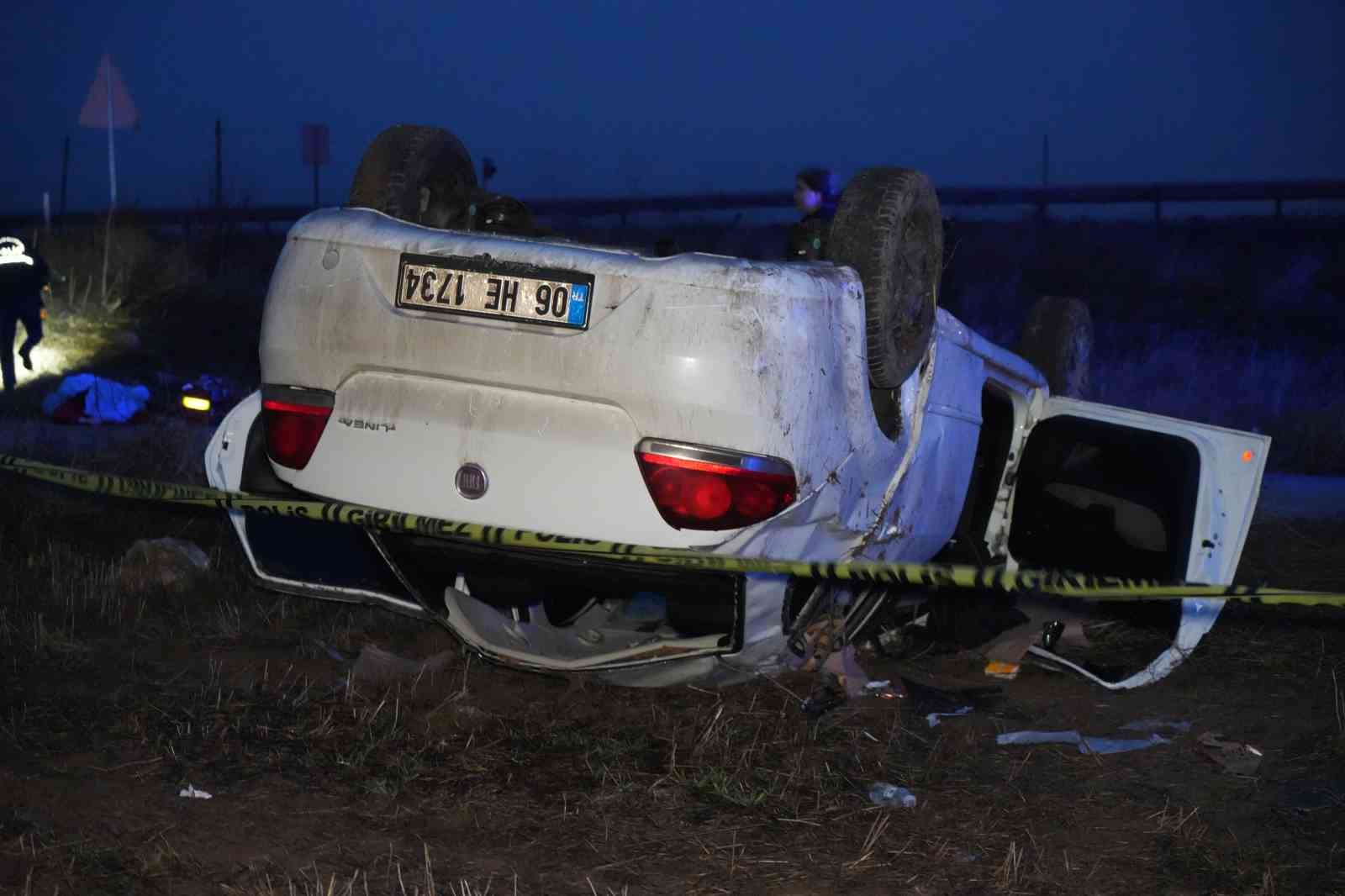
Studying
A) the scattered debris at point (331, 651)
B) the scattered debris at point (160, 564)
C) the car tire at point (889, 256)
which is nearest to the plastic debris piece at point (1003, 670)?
the car tire at point (889, 256)

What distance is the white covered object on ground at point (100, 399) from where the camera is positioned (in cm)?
1118

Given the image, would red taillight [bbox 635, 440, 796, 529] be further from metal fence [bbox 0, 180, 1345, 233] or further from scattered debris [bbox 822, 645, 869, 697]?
metal fence [bbox 0, 180, 1345, 233]

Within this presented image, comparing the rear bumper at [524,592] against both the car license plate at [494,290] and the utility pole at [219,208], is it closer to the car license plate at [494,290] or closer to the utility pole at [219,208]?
the car license plate at [494,290]

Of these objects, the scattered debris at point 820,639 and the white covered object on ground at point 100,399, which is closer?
the scattered debris at point 820,639

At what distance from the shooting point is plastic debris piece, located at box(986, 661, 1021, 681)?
220 inches

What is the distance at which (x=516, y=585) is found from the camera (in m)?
4.79

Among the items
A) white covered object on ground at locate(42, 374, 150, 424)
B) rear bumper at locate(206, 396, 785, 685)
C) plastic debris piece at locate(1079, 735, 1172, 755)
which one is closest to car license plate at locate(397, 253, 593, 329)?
rear bumper at locate(206, 396, 785, 685)

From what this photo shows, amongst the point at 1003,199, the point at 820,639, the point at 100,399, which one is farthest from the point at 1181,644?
the point at 1003,199

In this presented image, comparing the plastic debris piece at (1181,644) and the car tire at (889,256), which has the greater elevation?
the car tire at (889,256)

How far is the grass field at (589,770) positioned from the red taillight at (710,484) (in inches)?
31.5

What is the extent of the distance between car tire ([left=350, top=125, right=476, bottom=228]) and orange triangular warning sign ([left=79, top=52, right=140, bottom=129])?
41.8ft

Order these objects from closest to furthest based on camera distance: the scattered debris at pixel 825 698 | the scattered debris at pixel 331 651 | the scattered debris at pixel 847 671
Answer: the scattered debris at pixel 825 698
the scattered debris at pixel 847 671
the scattered debris at pixel 331 651

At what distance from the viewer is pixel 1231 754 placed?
472cm

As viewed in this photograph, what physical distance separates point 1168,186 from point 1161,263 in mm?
3246
